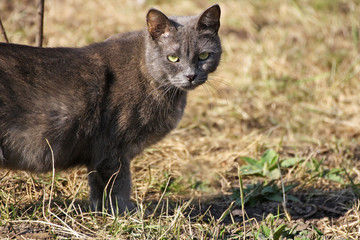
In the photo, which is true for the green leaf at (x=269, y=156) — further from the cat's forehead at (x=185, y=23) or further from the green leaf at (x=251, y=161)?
the cat's forehead at (x=185, y=23)

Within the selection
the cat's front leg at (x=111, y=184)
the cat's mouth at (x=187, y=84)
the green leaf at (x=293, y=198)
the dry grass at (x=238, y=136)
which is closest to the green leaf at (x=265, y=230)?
the dry grass at (x=238, y=136)

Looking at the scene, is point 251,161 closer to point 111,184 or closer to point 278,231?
point 278,231

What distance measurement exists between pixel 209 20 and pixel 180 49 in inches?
10.4

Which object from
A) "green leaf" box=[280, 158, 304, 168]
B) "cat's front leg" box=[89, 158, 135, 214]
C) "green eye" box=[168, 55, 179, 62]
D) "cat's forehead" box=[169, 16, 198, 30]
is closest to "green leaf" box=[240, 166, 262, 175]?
"green leaf" box=[280, 158, 304, 168]

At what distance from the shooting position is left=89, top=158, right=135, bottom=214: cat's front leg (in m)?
2.89

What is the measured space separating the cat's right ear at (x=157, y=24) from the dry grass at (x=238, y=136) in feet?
1.80

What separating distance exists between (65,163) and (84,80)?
1.68ft

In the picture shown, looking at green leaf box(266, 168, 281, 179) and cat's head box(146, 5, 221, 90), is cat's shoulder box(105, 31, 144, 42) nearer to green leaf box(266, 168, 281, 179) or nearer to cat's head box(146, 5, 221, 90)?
cat's head box(146, 5, 221, 90)

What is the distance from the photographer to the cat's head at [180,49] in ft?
9.43

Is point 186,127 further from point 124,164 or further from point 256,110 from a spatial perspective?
point 124,164

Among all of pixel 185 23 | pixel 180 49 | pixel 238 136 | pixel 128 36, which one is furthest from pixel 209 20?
pixel 238 136

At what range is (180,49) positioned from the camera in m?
2.88

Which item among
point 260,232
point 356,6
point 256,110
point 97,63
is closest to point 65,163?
point 97,63

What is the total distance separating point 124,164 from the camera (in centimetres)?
293
